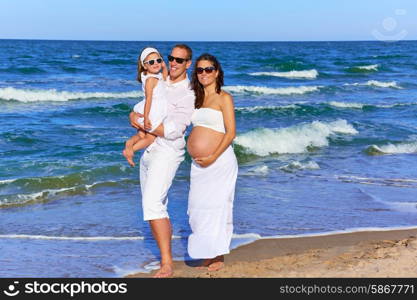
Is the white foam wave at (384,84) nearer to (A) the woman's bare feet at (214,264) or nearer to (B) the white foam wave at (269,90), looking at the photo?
(B) the white foam wave at (269,90)

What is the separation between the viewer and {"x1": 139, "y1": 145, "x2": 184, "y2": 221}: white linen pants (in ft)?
18.0

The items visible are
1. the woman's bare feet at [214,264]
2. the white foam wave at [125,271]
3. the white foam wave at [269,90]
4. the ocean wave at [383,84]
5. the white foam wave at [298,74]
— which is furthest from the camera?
the white foam wave at [298,74]

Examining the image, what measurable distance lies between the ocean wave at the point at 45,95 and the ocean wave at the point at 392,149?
44.1ft

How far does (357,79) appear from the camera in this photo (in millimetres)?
37875

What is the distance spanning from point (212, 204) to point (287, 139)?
9.30 metres

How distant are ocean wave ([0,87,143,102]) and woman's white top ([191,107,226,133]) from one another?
750 inches

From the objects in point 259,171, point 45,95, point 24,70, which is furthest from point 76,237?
point 24,70

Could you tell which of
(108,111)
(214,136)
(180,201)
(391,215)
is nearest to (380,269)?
(214,136)

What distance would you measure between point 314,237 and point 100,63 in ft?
125

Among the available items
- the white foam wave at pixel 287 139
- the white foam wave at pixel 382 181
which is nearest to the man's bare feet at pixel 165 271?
the white foam wave at pixel 382 181

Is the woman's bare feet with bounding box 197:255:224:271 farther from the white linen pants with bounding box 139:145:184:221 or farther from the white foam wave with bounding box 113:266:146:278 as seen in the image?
the white linen pants with bounding box 139:145:184:221

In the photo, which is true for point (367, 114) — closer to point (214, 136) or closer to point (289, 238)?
point (289, 238)

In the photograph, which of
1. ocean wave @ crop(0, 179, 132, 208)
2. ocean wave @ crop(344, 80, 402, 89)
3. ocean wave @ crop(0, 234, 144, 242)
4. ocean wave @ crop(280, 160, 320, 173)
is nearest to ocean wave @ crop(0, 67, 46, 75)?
ocean wave @ crop(344, 80, 402, 89)

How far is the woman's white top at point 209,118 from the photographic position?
18.2ft
